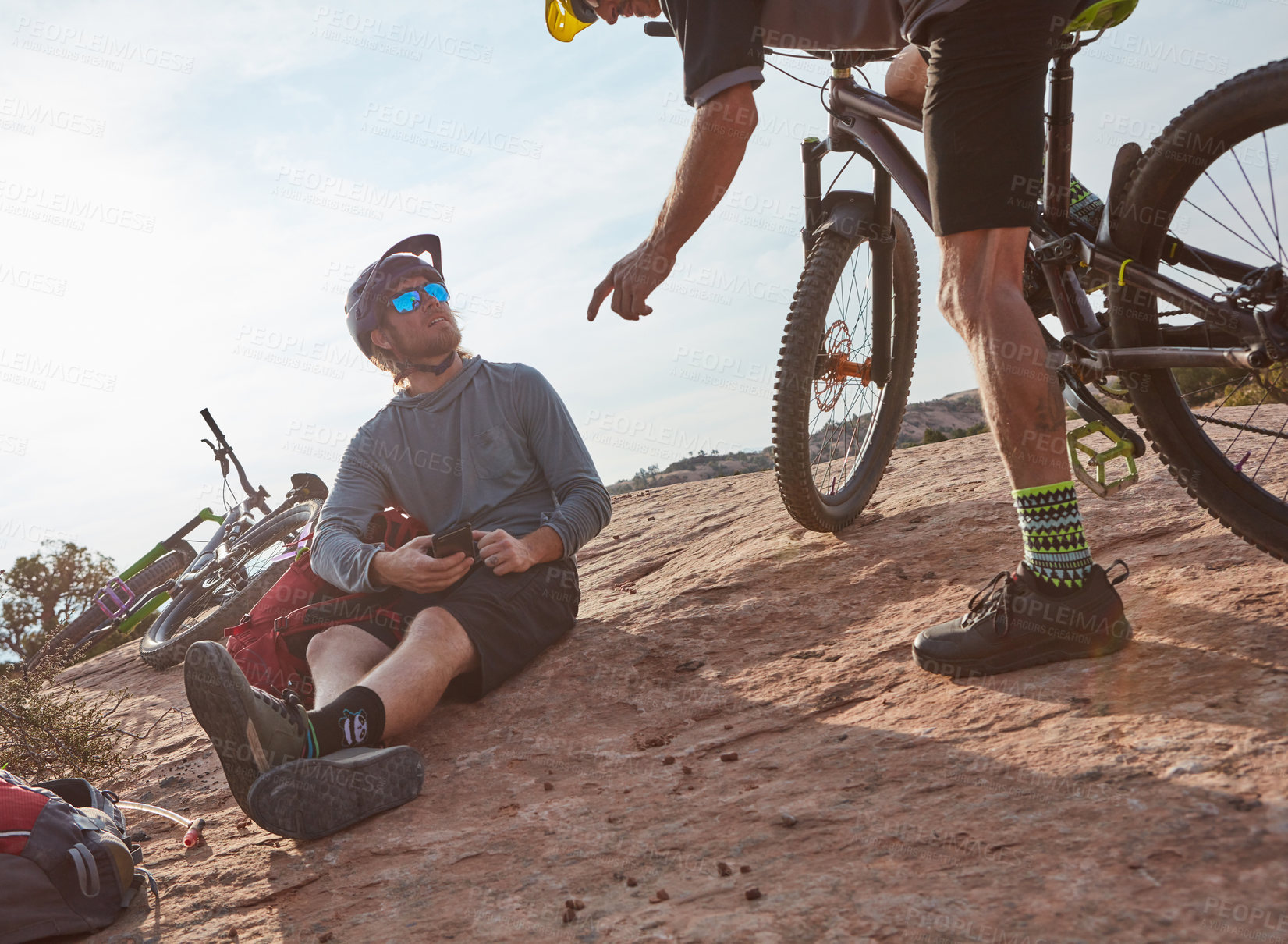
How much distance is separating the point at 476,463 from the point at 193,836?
1.42m

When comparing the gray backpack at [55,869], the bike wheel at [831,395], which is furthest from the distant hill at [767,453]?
the gray backpack at [55,869]

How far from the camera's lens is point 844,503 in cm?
364

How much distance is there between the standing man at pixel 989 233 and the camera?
2.04 metres

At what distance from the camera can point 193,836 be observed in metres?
2.31

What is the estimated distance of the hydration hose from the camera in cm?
229

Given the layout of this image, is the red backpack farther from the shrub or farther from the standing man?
the standing man

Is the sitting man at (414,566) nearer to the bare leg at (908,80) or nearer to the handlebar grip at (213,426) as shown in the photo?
the bare leg at (908,80)

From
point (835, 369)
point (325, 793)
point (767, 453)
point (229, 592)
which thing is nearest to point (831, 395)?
point (835, 369)

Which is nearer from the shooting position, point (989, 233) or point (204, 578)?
point (989, 233)

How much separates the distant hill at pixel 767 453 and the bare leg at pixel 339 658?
6721mm

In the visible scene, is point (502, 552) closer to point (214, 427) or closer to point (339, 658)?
point (339, 658)

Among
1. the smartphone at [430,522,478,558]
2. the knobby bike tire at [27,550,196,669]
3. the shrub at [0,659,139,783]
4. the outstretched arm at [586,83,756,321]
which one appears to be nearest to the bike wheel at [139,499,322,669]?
the knobby bike tire at [27,550,196,669]

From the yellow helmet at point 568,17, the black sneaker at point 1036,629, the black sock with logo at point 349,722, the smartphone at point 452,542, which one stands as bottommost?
the black sneaker at point 1036,629

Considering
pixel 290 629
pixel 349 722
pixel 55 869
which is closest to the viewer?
pixel 55 869
